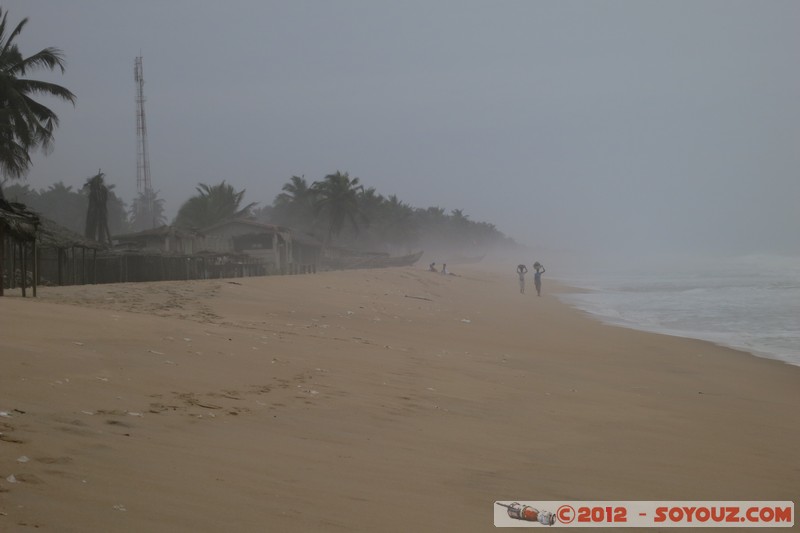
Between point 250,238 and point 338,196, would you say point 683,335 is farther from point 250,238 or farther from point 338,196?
point 338,196

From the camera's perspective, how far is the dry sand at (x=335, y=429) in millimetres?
4055

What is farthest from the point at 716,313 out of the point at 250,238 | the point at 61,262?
the point at 250,238

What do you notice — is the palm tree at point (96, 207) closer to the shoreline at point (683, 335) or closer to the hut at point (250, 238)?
the hut at point (250, 238)

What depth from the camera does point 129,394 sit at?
6.18 m

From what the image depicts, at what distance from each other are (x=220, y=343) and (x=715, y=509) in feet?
20.7

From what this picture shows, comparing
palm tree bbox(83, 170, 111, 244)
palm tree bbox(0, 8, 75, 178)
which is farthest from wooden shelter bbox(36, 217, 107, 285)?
palm tree bbox(83, 170, 111, 244)

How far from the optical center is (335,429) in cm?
618

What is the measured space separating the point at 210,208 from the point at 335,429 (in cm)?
6295

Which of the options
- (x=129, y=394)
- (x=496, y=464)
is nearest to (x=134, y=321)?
(x=129, y=394)

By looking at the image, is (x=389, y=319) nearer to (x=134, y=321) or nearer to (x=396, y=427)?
(x=134, y=321)

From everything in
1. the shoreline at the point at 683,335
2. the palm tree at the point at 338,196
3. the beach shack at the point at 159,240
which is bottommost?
the shoreline at the point at 683,335

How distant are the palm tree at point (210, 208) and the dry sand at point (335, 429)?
5439cm

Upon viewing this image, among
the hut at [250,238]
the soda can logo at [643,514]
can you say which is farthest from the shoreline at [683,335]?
the hut at [250,238]

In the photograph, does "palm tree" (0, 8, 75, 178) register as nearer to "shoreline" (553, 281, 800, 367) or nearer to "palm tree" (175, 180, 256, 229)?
"shoreline" (553, 281, 800, 367)
